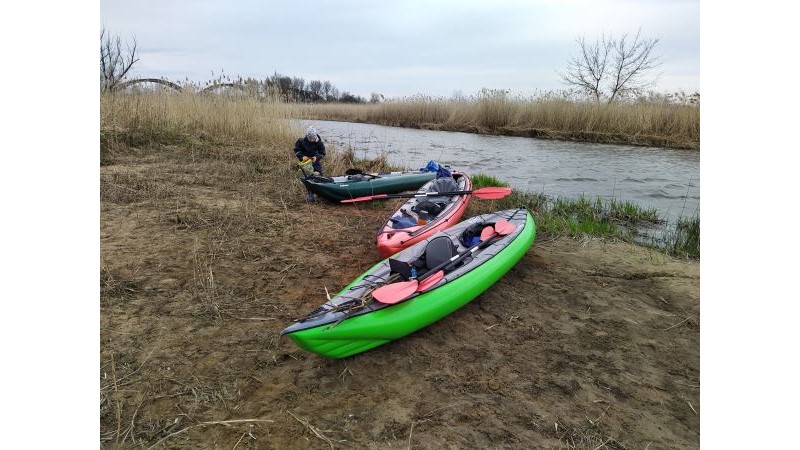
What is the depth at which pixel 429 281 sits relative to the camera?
110 inches

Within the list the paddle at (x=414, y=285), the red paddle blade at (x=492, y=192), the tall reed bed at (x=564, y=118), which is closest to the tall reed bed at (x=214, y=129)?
the tall reed bed at (x=564, y=118)

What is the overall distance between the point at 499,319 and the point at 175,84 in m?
9.01

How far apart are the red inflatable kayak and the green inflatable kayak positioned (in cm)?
45

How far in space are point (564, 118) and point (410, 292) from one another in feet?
41.8

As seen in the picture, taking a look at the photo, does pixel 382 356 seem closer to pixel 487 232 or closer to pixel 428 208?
pixel 487 232

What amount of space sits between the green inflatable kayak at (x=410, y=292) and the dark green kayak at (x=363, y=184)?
2146 millimetres

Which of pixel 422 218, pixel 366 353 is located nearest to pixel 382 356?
pixel 366 353

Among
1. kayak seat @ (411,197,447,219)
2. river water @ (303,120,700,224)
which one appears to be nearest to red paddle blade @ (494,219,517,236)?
kayak seat @ (411,197,447,219)

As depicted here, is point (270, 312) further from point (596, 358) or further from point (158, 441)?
point (596, 358)

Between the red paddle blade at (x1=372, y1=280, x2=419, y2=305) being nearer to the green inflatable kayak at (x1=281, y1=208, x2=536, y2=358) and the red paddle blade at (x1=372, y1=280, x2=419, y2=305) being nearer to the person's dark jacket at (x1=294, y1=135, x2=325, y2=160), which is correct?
the green inflatable kayak at (x1=281, y1=208, x2=536, y2=358)

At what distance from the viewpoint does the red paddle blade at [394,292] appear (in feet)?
8.27

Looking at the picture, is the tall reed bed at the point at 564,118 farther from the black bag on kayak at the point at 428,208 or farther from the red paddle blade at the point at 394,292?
the red paddle blade at the point at 394,292

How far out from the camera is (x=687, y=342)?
266 centimetres

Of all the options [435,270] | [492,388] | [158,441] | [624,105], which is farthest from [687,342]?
[624,105]
